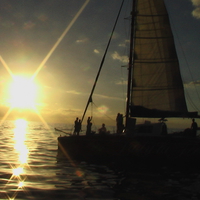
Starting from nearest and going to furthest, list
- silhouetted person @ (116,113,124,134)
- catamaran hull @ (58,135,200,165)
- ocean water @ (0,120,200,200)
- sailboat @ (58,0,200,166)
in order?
ocean water @ (0,120,200,200) < catamaran hull @ (58,135,200,165) < sailboat @ (58,0,200,166) < silhouetted person @ (116,113,124,134)

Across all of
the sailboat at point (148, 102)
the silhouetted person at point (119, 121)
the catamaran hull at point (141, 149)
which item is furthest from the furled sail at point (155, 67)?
the catamaran hull at point (141, 149)

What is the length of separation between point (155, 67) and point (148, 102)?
10.5ft

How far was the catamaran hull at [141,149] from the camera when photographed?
57.2 feet

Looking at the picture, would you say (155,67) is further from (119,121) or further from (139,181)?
(139,181)

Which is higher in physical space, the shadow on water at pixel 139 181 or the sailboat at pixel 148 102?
the sailboat at pixel 148 102

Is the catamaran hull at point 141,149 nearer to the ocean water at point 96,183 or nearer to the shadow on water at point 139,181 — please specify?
the shadow on water at point 139,181

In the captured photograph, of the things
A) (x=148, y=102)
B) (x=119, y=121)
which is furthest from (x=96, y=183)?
(x=148, y=102)

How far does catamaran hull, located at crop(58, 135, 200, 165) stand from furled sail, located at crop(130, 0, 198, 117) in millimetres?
3241

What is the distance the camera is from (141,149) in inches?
710

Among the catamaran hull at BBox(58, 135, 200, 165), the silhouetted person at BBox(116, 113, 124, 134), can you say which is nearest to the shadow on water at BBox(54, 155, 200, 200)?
the catamaran hull at BBox(58, 135, 200, 165)

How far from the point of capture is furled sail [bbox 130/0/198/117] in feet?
69.9

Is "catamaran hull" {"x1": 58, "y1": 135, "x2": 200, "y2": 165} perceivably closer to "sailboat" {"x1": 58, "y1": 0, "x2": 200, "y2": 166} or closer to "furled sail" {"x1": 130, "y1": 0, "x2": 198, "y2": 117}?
"sailboat" {"x1": 58, "y1": 0, "x2": 200, "y2": 166}

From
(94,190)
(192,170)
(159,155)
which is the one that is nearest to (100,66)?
(159,155)

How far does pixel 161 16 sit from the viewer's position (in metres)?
22.6
